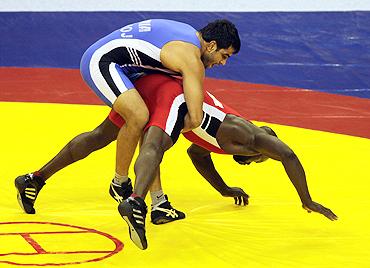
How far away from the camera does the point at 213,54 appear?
19.1 feet

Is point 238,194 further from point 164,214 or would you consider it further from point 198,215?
point 164,214

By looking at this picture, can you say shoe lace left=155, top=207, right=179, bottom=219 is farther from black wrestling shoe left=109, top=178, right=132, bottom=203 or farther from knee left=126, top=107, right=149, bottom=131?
knee left=126, top=107, right=149, bottom=131

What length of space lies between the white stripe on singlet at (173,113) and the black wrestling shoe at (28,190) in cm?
101

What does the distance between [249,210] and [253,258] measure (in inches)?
37.7

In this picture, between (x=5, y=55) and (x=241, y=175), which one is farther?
(x=5, y=55)

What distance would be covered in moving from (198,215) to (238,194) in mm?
326

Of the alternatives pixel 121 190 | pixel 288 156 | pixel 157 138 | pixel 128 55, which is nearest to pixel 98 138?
pixel 121 190

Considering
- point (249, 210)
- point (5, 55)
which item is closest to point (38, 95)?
point (5, 55)

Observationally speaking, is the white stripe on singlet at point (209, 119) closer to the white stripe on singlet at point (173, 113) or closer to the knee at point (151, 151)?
the white stripe on singlet at point (173, 113)

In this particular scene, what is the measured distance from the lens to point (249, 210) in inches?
244

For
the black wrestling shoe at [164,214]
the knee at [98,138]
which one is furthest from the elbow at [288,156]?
the knee at [98,138]

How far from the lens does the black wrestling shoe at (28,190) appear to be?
6.05m

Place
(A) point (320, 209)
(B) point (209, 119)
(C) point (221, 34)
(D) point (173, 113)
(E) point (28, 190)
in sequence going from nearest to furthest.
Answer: (A) point (320, 209)
(D) point (173, 113)
(C) point (221, 34)
(B) point (209, 119)
(E) point (28, 190)

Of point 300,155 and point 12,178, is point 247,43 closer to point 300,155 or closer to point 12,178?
point 300,155
